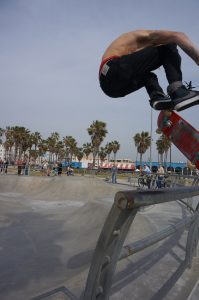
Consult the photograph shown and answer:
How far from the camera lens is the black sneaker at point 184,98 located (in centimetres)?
247

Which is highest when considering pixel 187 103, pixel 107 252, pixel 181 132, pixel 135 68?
pixel 135 68

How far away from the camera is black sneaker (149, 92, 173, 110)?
264 centimetres

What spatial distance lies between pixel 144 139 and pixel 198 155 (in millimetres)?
63473

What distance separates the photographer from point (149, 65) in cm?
263

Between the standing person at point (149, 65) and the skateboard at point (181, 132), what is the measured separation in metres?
0.65

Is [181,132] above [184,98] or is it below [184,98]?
below

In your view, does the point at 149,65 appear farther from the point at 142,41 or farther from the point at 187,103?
the point at 187,103

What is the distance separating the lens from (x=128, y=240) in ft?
12.7

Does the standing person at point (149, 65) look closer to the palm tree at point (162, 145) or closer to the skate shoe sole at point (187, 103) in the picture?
the skate shoe sole at point (187, 103)

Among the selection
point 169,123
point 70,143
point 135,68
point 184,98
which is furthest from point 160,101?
point 70,143

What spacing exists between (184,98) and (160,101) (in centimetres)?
22

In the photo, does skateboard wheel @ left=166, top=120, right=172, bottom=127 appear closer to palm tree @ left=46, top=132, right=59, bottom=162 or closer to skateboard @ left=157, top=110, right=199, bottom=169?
skateboard @ left=157, top=110, right=199, bottom=169

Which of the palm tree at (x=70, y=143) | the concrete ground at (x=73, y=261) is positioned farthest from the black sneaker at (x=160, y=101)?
the palm tree at (x=70, y=143)

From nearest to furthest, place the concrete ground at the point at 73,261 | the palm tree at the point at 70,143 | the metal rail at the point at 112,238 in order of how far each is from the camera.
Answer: the metal rail at the point at 112,238
the concrete ground at the point at 73,261
the palm tree at the point at 70,143
